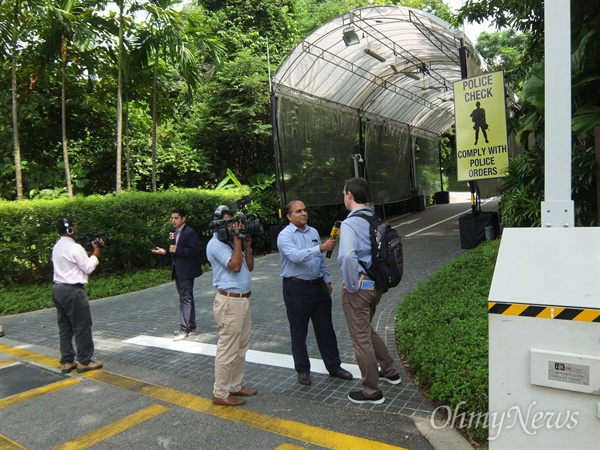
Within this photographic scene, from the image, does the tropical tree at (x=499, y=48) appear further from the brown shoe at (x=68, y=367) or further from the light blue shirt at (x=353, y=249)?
the brown shoe at (x=68, y=367)

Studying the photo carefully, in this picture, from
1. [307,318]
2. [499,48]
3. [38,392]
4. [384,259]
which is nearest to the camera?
[384,259]

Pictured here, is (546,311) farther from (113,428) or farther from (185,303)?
(185,303)

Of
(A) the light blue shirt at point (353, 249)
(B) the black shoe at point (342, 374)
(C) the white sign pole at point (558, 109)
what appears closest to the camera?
(C) the white sign pole at point (558, 109)

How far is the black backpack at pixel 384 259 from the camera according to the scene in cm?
387

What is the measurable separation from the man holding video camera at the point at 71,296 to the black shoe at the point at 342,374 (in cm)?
278

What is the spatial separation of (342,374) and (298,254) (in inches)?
51.6

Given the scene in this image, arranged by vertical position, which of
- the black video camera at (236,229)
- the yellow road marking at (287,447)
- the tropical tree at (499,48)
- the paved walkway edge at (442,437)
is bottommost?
the yellow road marking at (287,447)

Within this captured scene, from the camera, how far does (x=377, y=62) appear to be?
15586mm

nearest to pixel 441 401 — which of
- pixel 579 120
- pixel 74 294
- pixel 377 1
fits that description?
pixel 74 294

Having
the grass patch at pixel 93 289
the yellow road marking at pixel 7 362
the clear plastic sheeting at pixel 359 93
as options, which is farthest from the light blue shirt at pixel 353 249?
the grass patch at pixel 93 289

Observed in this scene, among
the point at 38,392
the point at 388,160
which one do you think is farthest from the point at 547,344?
the point at 388,160

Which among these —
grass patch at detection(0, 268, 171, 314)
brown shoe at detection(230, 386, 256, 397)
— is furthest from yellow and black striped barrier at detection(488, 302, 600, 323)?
grass patch at detection(0, 268, 171, 314)

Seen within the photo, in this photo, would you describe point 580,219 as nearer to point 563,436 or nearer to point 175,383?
point 563,436

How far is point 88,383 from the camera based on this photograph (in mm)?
4996
